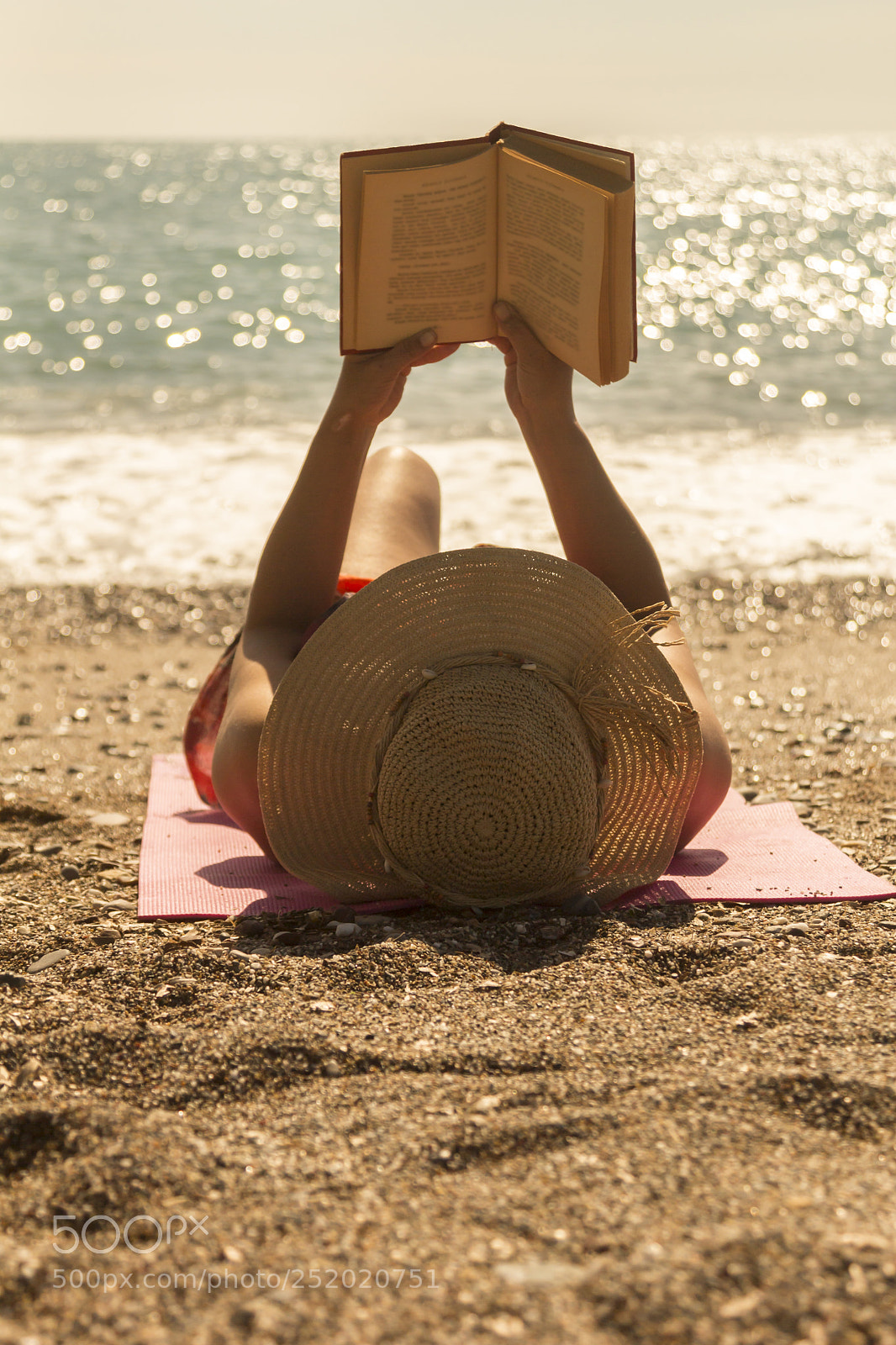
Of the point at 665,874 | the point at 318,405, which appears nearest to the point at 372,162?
the point at 665,874

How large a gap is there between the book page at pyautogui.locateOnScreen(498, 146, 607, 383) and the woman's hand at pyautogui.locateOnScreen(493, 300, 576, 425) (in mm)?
29

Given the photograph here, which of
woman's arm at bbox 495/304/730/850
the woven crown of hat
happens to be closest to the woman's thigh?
woman's arm at bbox 495/304/730/850

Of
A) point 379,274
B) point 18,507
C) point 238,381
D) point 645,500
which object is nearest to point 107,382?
point 238,381

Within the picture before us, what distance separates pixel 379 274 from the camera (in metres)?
2.66

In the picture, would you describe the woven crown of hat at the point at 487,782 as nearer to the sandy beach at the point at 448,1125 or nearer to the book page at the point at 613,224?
the sandy beach at the point at 448,1125

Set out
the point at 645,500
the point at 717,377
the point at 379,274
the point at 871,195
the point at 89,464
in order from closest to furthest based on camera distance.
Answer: the point at 379,274
the point at 645,500
the point at 89,464
the point at 717,377
the point at 871,195

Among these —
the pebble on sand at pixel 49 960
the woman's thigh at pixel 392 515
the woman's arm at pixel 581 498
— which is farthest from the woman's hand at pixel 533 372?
the pebble on sand at pixel 49 960

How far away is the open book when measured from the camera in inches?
97.7

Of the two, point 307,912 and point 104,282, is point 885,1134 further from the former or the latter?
point 104,282

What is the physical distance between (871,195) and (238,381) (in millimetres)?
38164

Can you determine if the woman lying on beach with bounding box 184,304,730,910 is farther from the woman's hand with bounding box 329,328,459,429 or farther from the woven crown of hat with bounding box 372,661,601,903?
the woman's hand with bounding box 329,328,459,429

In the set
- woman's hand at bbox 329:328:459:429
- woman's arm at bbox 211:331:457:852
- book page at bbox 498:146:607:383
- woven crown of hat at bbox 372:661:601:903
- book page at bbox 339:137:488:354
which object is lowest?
woven crown of hat at bbox 372:661:601:903

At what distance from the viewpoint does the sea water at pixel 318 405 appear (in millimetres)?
6594

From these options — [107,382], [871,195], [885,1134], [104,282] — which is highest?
[871,195]
